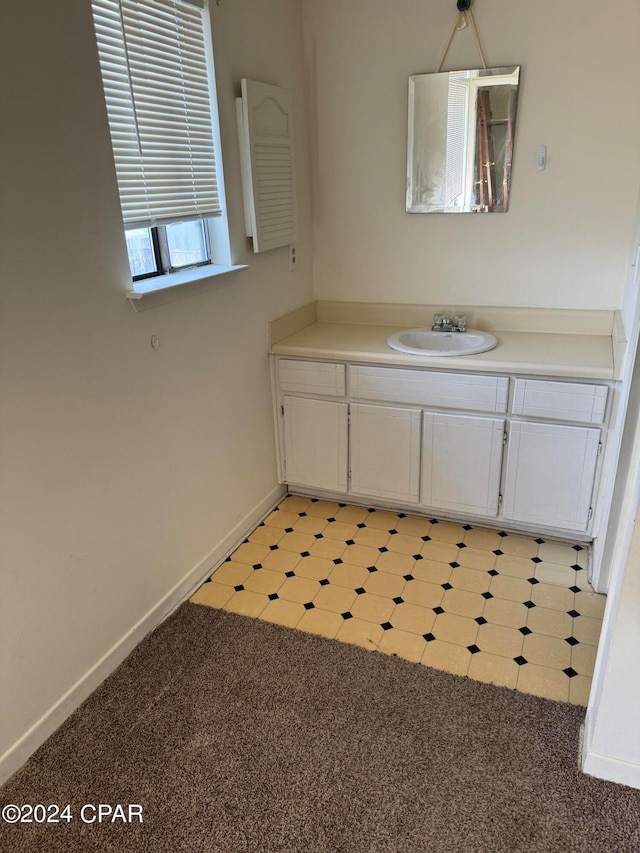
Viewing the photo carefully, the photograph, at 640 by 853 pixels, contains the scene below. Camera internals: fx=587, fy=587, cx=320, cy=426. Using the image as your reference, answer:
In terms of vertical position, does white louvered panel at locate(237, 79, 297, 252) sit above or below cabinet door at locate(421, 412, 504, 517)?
Result: above

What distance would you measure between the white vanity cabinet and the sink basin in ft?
0.71


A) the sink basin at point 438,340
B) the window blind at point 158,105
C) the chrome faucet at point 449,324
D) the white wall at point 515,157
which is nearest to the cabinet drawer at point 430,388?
the sink basin at point 438,340

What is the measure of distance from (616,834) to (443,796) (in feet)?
1.42

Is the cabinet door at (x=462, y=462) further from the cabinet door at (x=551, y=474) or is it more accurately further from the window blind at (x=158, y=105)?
the window blind at (x=158, y=105)

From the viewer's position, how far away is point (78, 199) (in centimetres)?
170

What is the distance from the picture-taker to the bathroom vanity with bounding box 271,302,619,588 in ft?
8.02

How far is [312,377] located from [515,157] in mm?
1363

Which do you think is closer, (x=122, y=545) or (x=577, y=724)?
(x=577, y=724)

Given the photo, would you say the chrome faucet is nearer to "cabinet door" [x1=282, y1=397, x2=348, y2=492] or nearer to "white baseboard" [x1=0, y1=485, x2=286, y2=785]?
"cabinet door" [x1=282, y1=397, x2=348, y2=492]

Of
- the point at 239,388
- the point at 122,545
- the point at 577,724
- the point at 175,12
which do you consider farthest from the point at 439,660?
the point at 175,12

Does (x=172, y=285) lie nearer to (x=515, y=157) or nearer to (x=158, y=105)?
(x=158, y=105)

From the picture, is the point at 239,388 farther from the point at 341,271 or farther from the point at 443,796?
the point at 443,796

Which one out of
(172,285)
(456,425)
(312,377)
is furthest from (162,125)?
(456,425)

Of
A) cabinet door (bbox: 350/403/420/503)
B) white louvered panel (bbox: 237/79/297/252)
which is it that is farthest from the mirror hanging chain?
cabinet door (bbox: 350/403/420/503)
